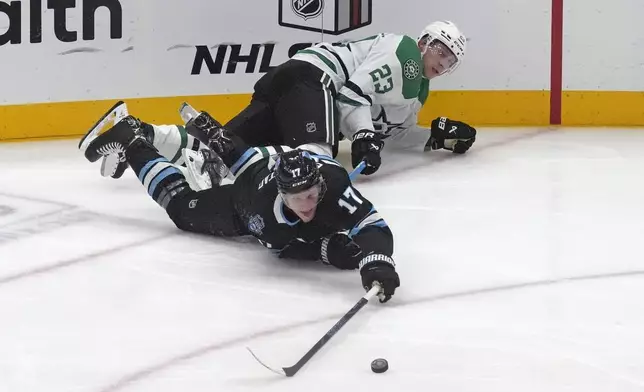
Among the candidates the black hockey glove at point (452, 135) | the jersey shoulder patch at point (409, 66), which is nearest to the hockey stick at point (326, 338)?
the jersey shoulder patch at point (409, 66)

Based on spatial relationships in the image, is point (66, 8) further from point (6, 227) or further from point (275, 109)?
point (6, 227)

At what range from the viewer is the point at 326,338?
231 cm

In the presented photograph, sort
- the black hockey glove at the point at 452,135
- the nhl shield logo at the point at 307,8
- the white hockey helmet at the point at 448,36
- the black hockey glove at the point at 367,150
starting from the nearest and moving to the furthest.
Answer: the black hockey glove at the point at 367,150 < the white hockey helmet at the point at 448,36 < the black hockey glove at the point at 452,135 < the nhl shield logo at the point at 307,8

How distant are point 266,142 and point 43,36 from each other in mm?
1367

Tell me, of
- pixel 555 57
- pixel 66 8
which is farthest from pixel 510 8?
pixel 66 8

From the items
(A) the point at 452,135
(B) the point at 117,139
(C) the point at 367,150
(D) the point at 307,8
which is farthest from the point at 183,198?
(D) the point at 307,8

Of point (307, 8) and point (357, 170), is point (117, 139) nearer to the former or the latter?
point (357, 170)

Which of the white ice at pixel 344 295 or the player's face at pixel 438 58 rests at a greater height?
the player's face at pixel 438 58

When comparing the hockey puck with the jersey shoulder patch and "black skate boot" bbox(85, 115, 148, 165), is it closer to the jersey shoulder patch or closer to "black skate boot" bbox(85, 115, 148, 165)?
"black skate boot" bbox(85, 115, 148, 165)

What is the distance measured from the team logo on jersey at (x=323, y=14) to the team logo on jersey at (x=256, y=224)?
2.17 meters

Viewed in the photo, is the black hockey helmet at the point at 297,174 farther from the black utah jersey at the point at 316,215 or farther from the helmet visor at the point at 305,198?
the black utah jersey at the point at 316,215

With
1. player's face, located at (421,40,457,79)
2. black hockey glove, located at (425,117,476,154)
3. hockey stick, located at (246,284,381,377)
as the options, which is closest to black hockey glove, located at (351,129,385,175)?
player's face, located at (421,40,457,79)

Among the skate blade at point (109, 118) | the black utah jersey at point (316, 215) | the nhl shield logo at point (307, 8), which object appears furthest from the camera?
the nhl shield logo at point (307, 8)

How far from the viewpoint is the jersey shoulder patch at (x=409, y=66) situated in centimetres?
418
